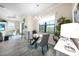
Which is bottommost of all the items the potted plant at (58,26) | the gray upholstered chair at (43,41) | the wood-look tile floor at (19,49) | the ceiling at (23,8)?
the wood-look tile floor at (19,49)

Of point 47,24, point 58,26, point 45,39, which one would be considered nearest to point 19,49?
point 45,39

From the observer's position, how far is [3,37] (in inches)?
82.3

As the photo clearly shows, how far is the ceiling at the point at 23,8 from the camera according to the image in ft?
6.72

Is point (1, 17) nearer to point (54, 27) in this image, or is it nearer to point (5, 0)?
point (5, 0)

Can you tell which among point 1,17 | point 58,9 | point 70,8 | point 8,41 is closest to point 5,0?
point 1,17

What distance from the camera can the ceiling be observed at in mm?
2049

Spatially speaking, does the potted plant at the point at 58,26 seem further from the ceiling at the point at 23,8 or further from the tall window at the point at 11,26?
Result: the tall window at the point at 11,26

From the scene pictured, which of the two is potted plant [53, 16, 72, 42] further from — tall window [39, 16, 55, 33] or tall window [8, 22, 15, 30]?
tall window [8, 22, 15, 30]

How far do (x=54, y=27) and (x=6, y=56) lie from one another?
1.02 m

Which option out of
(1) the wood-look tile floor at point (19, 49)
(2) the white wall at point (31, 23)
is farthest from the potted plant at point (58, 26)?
(2) the white wall at point (31, 23)

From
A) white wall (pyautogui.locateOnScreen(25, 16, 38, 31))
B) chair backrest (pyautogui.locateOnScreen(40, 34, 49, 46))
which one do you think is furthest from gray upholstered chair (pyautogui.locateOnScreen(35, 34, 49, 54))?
white wall (pyautogui.locateOnScreen(25, 16, 38, 31))

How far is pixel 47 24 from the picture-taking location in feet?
7.04

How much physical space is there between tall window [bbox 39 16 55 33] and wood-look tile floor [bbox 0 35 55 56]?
1.12 ft

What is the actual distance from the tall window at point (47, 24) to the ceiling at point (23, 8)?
0.20 meters
